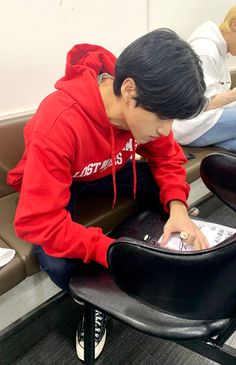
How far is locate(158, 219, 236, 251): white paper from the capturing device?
3.06ft

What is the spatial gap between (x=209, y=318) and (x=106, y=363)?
2.19ft

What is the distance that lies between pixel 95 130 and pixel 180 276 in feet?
1.80

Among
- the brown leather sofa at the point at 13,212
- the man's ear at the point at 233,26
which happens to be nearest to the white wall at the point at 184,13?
the man's ear at the point at 233,26

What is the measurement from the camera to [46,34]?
1510 mm

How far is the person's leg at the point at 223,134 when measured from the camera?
1.77 m

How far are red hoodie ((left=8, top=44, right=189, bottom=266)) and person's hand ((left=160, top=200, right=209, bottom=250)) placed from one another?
0.08 m

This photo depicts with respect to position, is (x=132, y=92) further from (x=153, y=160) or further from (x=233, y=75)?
(x=233, y=75)

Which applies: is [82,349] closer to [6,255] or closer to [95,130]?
[6,255]

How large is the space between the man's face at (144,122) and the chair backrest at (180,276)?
331mm

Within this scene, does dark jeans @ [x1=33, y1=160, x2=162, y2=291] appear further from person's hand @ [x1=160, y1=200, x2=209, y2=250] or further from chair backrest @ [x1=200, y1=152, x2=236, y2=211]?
chair backrest @ [x1=200, y1=152, x2=236, y2=211]

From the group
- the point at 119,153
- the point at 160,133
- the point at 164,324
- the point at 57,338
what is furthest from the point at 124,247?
the point at 57,338

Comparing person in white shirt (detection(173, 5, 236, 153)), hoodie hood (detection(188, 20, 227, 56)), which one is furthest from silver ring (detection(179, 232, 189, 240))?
hoodie hood (detection(188, 20, 227, 56))

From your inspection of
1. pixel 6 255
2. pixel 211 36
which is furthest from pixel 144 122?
pixel 211 36

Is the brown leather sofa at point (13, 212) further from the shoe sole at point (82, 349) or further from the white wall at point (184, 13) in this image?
the white wall at point (184, 13)
